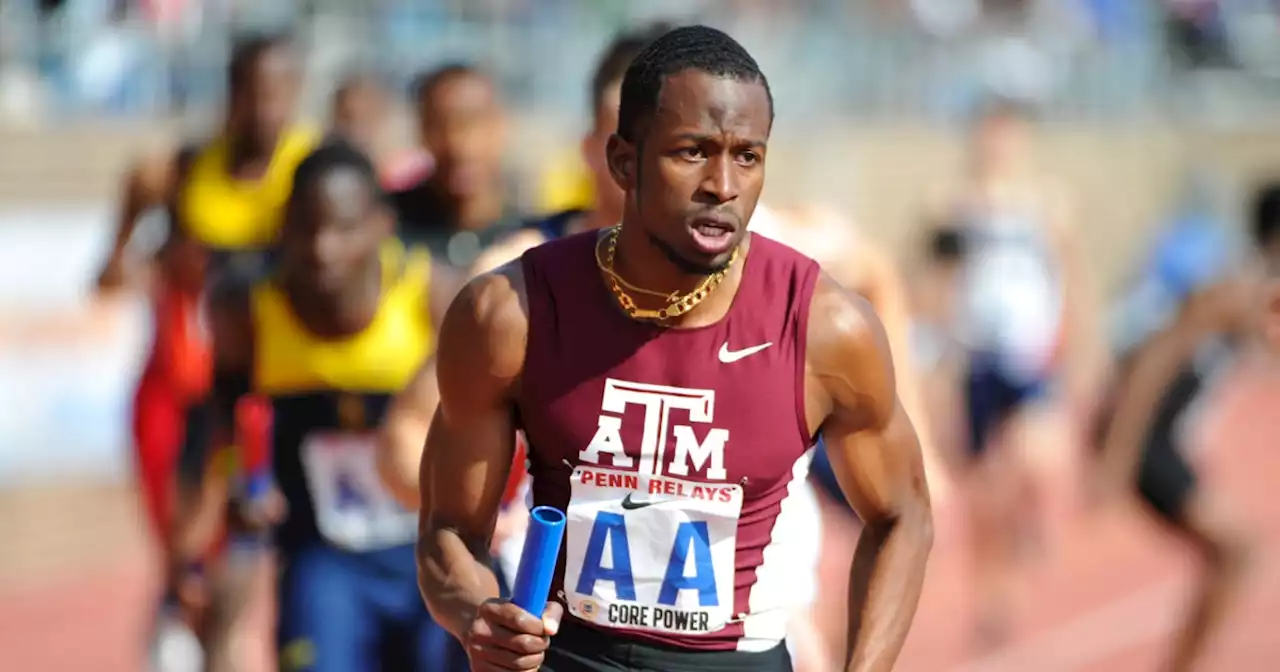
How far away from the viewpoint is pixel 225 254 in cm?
780

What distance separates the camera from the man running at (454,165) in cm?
714

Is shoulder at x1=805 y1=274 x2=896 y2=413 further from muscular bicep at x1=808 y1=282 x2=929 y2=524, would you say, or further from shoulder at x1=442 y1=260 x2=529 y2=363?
shoulder at x1=442 y1=260 x2=529 y2=363

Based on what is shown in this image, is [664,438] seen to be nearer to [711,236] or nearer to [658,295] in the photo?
[658,295]

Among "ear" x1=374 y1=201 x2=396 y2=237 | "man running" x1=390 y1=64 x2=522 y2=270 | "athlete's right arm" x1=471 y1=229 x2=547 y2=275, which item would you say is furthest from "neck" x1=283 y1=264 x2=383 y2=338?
"man running" x1=390 y1=64 x2=522 y2=270

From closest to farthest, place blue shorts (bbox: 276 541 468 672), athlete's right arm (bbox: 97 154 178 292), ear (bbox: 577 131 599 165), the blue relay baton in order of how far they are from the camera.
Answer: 1. the blue relay baton
2. ear (bbox: 577 131 599 165)
3. blue shorts (bbox: 276 541 468 672)
4. athlete's right arm (bbox: 97 154 178 292)

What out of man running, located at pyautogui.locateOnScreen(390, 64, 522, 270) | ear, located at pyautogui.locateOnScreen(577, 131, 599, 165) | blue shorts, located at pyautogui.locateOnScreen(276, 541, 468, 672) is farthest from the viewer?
man running, located at pyautogui.locateOnScreen(390, 64, 522, 270)

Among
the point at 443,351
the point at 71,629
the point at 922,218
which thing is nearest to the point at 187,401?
the point at 71,629

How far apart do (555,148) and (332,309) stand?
9988 millimetres

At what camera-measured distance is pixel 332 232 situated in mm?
5988

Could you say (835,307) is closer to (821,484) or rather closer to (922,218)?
(821,484)

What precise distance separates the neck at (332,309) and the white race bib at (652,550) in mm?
2373

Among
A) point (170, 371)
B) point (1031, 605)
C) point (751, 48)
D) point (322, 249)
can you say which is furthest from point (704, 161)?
point (751, 48)

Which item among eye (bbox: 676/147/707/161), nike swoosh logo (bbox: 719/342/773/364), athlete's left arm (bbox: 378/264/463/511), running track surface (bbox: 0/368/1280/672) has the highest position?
eye (bbox: 676/147/707/161)

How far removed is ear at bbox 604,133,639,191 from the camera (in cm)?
356
